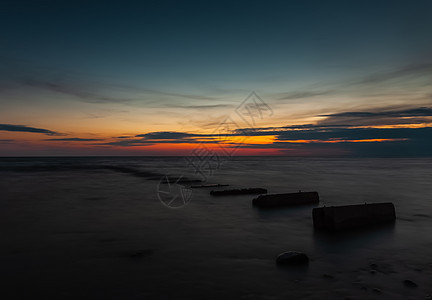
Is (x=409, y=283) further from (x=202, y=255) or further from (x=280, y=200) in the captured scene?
(x=280, y=200)

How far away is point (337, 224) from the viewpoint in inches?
401

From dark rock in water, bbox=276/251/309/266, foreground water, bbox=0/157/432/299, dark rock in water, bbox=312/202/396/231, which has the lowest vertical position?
foreground water, bbox=0/157/432/299

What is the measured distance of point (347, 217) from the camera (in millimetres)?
10406

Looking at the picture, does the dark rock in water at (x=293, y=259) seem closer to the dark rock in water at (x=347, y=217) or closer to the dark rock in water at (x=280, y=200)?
the dark rock in water at (x=347, y=217)

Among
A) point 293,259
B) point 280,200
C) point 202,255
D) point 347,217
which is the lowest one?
point 202,255

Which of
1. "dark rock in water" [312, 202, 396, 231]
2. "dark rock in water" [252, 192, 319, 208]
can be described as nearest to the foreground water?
"dark rock in water" [312, 202, 396, 231]

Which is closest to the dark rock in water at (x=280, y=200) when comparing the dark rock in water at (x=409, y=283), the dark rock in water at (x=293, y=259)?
the dark rock in water at (x=293, y=259)

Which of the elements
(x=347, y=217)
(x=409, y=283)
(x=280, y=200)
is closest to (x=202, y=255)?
(x=409, y=283)

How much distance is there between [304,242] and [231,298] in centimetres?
477

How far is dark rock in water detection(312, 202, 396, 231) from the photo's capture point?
33.7 ft

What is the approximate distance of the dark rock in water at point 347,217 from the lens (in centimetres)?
1027

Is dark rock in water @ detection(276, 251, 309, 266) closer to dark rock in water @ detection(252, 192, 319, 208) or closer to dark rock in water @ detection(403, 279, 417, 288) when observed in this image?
dark rock in water @ detection(403, 279, 417, 288)

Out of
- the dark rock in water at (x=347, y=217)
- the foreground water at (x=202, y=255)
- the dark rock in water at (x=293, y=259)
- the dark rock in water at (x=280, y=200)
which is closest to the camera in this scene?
the foreground water at (x=202, y=255)

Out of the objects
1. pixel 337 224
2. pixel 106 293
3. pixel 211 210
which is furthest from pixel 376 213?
pixel 106 293
